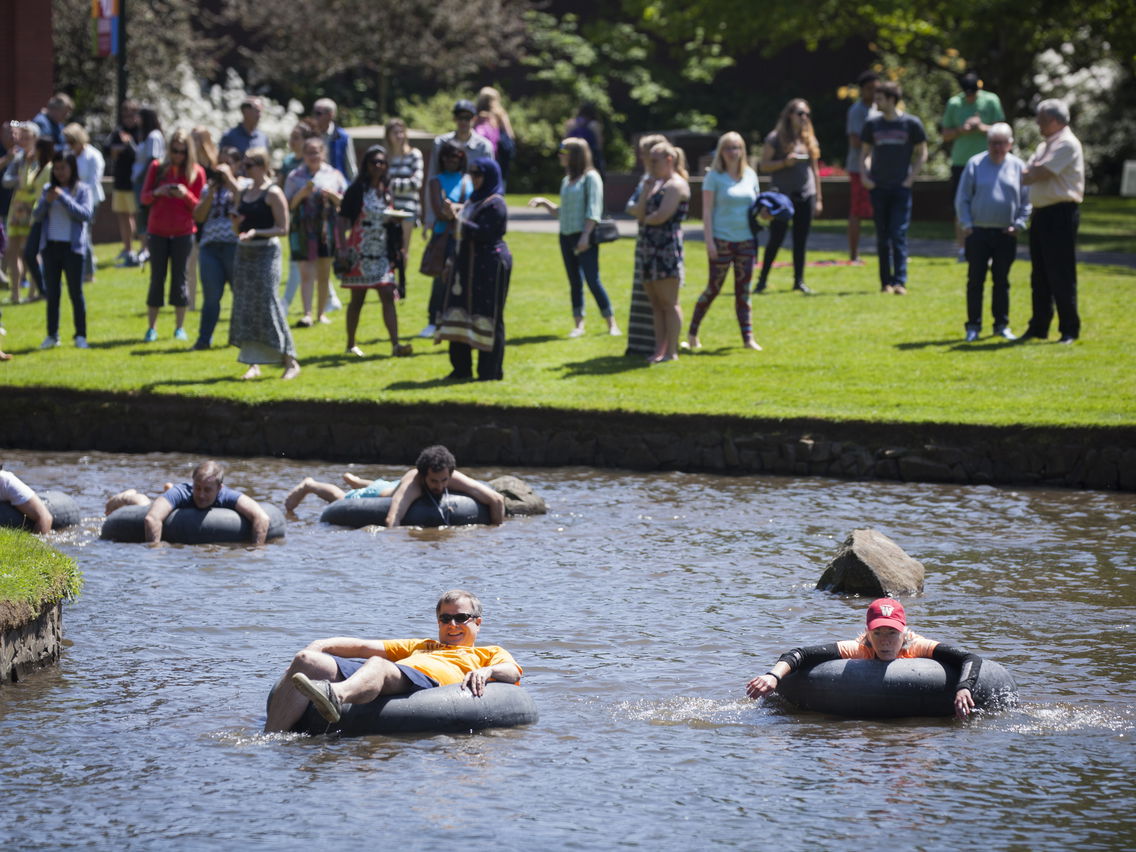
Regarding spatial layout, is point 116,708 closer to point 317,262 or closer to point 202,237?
point 202,237

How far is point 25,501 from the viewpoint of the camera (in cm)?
1396

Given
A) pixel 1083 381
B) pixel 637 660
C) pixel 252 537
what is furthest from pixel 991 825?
pixel 1083 381

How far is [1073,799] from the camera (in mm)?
8508

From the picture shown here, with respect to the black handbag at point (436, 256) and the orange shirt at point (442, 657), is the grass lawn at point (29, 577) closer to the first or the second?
the orange shirt at point (442, 657)

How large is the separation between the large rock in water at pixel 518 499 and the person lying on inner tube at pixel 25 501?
11.7 ft

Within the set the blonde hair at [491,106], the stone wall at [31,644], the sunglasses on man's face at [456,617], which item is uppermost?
the blonde hair at [491,106]

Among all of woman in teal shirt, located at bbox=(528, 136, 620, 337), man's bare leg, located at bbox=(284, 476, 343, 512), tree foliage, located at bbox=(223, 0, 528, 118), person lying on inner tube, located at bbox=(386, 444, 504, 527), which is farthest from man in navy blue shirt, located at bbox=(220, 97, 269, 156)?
tree foliage, located at bbox=(223, 0, 528, 118)

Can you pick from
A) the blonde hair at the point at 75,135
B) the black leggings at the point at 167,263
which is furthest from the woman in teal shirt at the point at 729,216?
the blonde hair at the point at 75,135

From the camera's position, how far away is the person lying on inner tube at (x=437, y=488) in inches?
579

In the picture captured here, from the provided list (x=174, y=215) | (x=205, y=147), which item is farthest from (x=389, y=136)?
(x=174, y=215)

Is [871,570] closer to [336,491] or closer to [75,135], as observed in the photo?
[336,491]

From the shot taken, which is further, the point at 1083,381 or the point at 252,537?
the point at 1083,381

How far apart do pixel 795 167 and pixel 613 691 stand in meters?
12.7

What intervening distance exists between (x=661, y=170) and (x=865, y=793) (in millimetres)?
11034
